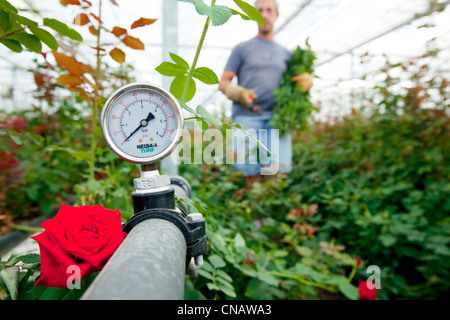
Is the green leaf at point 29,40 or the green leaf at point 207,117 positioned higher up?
the green leaf at point 29,40

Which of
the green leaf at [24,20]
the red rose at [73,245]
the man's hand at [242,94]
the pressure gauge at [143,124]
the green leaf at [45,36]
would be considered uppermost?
the man's hand at [242,94]

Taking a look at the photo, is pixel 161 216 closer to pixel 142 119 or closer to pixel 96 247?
pixel 96 247

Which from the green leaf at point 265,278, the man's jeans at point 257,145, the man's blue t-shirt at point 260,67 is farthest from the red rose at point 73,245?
the man's blue t-shirt at point 260,67

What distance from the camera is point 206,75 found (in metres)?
0.75

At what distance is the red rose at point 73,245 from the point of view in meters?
0.51

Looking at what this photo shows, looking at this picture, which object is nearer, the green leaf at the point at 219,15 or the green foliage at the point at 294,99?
the green leaf at the point at 219,15

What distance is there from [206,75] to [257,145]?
4.89 feet

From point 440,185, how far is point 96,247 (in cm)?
207

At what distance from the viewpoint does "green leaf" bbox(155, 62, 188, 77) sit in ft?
2.43

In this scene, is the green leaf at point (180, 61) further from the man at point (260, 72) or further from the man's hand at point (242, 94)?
the man at point (260, 72)

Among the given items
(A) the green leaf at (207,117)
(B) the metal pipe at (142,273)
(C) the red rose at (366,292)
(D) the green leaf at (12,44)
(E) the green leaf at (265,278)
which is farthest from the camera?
(C) the red rose at (366,292)

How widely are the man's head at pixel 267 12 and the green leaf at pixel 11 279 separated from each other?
2.63 m
